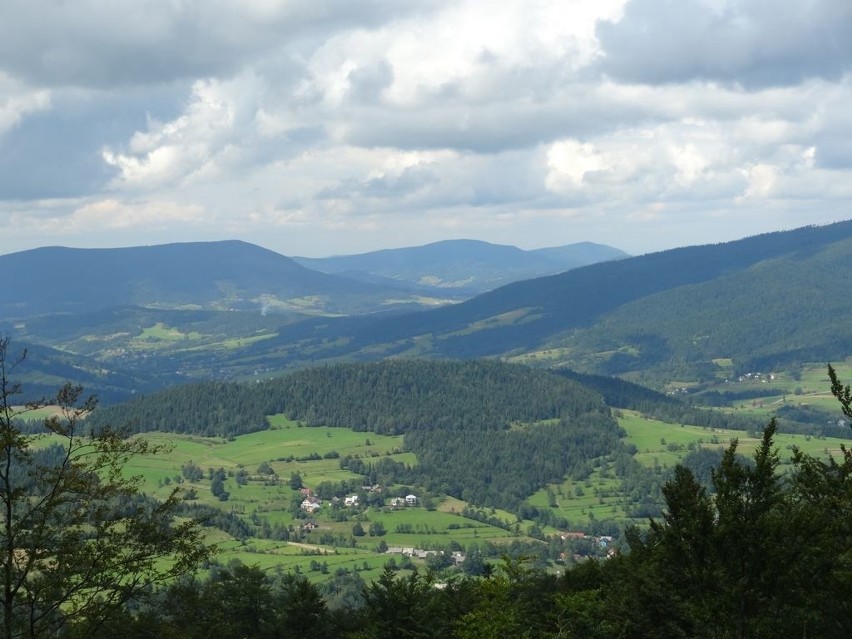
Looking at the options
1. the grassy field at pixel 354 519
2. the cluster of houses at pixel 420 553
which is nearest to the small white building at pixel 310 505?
the grassy field at pixel 354 519

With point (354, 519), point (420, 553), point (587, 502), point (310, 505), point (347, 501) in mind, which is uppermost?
point (310, 505)

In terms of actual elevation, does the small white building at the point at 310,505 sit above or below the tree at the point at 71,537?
below

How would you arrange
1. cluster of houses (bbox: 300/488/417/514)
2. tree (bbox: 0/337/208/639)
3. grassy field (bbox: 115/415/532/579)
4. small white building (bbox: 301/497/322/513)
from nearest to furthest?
1. tree (bbox: 0/337/208/639)
2. grassy field (bbox: 115/415/532/579)
3. small white building (bbox: 301/497/322/513)
4. cluster of houses (bbox: 300/488/417/514)


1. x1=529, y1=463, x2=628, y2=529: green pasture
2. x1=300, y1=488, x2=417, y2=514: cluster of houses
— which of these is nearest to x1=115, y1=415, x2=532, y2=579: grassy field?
x1=300, y1=488, x2=417, y2=514: cluster of houses

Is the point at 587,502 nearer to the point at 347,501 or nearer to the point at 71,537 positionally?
the point at 347,501

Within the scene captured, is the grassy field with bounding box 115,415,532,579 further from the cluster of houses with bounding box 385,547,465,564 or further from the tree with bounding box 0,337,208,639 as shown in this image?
the tree with bounding box 0,337,208,639

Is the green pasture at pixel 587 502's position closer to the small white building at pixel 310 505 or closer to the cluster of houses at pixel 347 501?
the cluster of houses at pixel 347 501

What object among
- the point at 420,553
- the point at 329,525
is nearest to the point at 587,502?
the point at 420,553

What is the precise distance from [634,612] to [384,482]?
154029mm

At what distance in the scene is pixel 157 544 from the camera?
25734 mm

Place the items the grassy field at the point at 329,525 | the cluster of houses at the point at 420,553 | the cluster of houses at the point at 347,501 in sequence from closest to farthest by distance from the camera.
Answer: the grassy field at the point at 329,525
the cluster of houses at the point at 420,553
the cluster of houses at the point at 347,501

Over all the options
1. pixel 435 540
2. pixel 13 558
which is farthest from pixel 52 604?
pixel 435 540

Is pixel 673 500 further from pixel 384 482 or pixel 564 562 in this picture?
pixel 384 482

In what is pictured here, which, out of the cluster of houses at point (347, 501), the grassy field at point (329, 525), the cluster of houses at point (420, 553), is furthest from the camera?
the cluster of houses at point (347, 501)
